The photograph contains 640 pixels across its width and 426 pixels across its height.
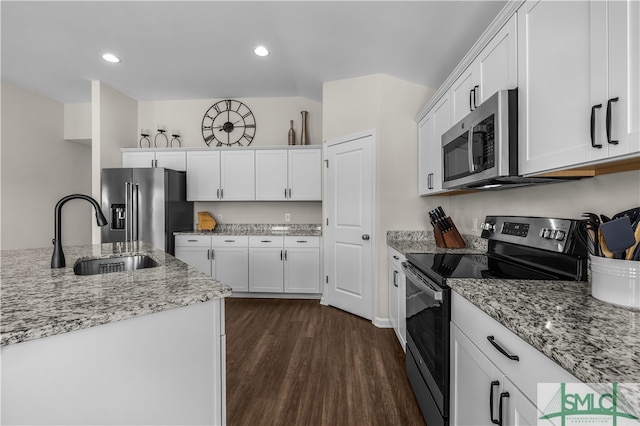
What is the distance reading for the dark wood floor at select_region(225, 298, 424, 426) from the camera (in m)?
1.78

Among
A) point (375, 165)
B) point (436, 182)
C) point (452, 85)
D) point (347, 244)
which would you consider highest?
point (452, 85)

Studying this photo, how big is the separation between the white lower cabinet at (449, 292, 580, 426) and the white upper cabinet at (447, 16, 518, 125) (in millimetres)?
1107

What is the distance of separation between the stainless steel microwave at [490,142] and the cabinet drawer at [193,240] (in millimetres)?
3262

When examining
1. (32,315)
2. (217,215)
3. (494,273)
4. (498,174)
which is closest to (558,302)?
(494,273)

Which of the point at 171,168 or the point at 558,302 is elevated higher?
the point at 171,168

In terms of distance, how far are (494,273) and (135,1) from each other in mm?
3263

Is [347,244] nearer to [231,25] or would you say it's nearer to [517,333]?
[231,25]

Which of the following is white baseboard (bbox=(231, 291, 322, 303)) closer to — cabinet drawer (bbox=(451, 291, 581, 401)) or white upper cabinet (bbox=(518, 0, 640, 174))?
cabinet drawer (bbox=(451, 291, 581, 401))

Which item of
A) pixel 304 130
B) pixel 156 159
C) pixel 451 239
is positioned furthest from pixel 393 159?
pixel 156 159

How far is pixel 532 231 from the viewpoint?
1.66 meters

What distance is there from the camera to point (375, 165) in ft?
10.6

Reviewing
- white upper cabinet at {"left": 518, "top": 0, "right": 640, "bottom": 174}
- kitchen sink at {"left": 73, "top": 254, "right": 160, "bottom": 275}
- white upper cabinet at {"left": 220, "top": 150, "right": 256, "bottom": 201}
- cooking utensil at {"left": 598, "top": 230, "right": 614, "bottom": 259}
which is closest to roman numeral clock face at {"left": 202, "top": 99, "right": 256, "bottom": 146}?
white upper cabinet at {"left": 220, "top": 150, "right": 256, "bottom": 201}

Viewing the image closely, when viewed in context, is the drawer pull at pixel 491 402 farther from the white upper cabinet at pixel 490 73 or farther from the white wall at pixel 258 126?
the white wall at pixel 258 126

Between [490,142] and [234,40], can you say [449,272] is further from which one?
[234,40]
